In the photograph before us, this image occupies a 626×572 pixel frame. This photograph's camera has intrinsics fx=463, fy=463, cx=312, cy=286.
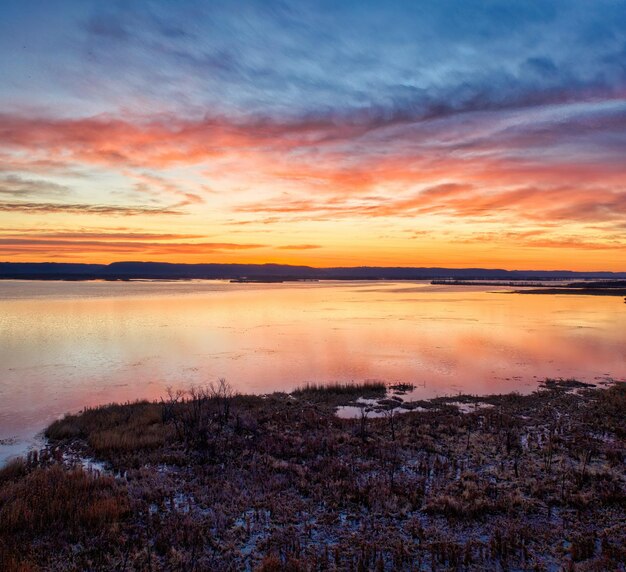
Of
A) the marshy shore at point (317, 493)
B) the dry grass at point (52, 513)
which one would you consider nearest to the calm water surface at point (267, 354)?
the dry grass at point (52, 513)

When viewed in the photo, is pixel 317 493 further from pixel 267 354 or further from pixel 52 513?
pixel 267 354

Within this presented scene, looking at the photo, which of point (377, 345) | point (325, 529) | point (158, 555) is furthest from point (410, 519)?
point (377, 345)

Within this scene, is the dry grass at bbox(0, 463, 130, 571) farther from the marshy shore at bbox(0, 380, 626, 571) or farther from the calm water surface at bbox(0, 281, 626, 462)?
the calm water surface at bbox(0, 281, 626, 462)

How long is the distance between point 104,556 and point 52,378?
66.1ft

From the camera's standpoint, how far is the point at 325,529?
9555 millimetres

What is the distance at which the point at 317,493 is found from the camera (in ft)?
36.2

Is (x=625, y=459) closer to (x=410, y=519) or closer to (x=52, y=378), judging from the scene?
(x=410, y=519)

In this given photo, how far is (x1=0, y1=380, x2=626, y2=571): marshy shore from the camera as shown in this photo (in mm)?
8609

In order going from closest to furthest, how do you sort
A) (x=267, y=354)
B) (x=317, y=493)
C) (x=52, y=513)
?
1. (x=52, y=513)
2. (x=317, y=493)
3. (x=267, y=354)

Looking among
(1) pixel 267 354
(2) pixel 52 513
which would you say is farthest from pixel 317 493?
(1) pixel 267 354

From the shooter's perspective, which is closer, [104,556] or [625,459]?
Result: [104,556]

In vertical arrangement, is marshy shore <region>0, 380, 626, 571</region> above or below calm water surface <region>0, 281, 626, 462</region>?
above

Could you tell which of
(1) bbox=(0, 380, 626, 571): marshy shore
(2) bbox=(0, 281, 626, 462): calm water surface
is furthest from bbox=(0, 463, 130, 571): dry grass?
(2) bbox=(0, 281, 626, 462): calm water surface

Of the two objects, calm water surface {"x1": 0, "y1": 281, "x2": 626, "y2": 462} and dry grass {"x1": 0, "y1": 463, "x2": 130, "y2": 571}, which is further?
calm water surface {"x1": 0, "y1": 281, "x2": 626, "y2": 462}
